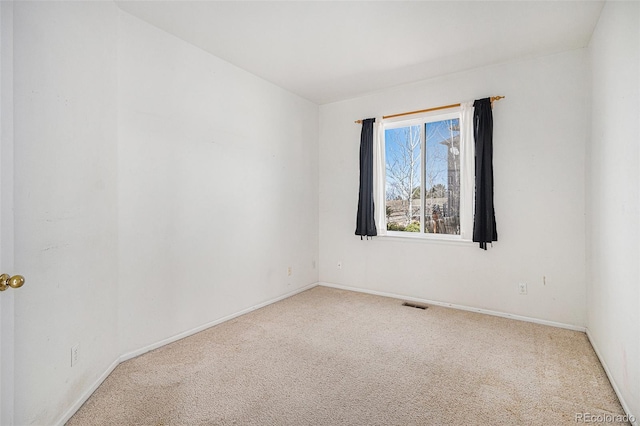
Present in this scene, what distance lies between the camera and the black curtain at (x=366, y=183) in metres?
4.25

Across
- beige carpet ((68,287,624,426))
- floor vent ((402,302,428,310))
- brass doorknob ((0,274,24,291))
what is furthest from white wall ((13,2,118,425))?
floor vent ((402,302,428,310))

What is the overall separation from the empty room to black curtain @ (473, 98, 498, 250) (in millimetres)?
22

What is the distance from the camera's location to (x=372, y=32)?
108 inches

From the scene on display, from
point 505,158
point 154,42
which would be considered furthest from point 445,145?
point 154,42

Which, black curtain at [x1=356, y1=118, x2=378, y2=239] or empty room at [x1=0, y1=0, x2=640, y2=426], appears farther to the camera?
black curtain at [x1=356, y1=118, x2=378, y2=239]

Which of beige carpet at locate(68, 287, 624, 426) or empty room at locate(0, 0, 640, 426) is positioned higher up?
empty room at locate(0, 0, 640, 426)

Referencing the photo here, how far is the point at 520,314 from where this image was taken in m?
3.34

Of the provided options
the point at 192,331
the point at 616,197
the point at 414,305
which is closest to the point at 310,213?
the point at 414,305

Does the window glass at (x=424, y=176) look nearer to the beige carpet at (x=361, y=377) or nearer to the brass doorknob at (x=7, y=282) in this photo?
the beige carpet at (x=361, y=377)

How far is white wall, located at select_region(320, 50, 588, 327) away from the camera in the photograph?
10.1ft

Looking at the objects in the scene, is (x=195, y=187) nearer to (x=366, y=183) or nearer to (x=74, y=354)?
(x=74, y=354)

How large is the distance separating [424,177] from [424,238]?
0.76 m

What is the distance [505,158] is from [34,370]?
4048mm

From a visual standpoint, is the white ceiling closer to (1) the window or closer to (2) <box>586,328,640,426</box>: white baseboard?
(1) the window
